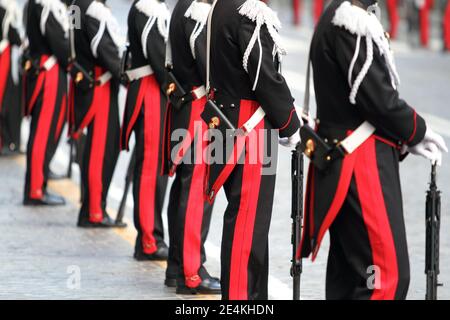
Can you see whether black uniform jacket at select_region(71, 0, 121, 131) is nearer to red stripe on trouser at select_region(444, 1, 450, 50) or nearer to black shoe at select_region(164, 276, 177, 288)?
black shoe at select_region(164, 276, 177, 288)

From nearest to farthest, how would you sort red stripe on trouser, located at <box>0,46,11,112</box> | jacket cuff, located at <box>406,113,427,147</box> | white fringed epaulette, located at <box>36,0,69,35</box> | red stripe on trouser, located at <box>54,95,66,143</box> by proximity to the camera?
jacket cuff, located at <box>406,113,427,147</box> < white fringed epaulette, located at <box>36,0,69,35</box> < red stripe on trouser, located at <box>54,95,66,143</box> < red stripe on trouser, located at <box>0,46,11,112</box>

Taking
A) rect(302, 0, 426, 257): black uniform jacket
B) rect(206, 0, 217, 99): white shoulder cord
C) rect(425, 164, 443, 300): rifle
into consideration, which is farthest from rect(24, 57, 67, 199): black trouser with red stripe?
rect(425, 164, 443, 300): rifle

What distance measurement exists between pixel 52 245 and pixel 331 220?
3.92m

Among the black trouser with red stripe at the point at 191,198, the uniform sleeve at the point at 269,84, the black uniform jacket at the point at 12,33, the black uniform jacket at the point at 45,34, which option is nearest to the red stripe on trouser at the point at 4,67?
the black uniform jacket at the point at 12,33

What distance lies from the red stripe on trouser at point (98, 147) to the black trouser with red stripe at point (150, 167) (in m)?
1.16

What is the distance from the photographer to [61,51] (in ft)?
36.9

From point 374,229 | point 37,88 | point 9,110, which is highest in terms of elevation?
point 374,229

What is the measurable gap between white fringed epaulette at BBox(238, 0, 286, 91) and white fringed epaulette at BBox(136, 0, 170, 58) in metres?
1.97

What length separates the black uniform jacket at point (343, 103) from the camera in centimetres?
631

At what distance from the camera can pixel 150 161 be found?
370 inches

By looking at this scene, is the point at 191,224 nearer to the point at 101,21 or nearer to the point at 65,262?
the point at 65,262

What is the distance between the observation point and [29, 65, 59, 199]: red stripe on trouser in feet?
37.9

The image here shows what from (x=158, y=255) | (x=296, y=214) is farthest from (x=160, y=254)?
(x=296, y=214)

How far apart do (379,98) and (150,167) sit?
335 cm
